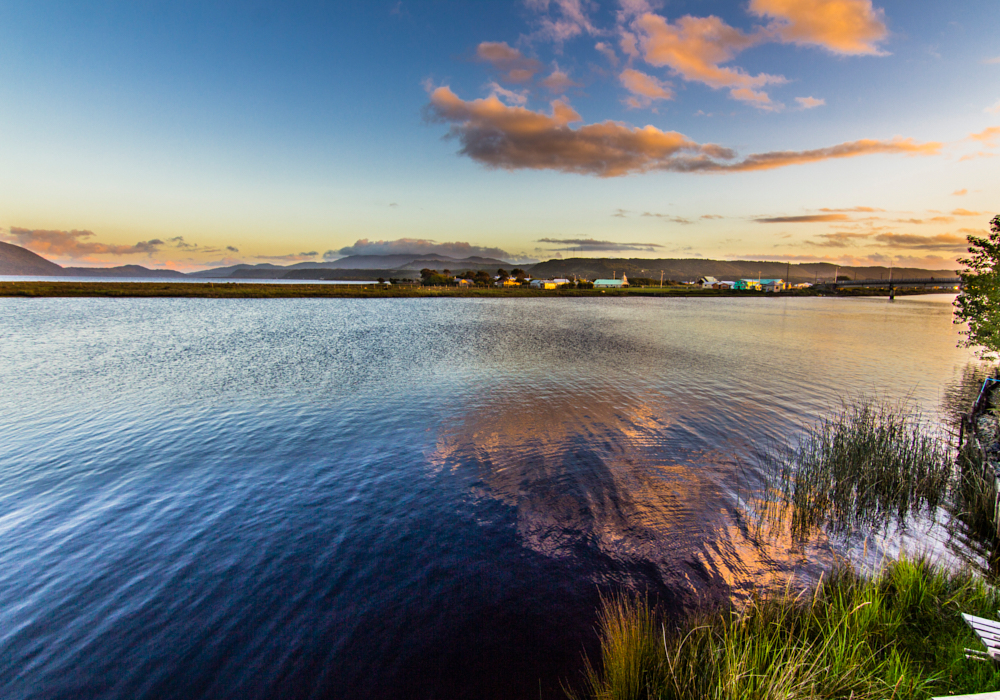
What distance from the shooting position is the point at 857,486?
14695mm

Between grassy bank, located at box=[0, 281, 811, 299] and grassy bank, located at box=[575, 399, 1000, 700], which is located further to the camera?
grassy bank, located at box=[0, 281, 811, 299]

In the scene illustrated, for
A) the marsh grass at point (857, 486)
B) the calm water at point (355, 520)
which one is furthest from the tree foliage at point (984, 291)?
the marsh grass at point (857, 486)

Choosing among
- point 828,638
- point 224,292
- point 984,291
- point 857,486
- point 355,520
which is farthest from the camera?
point 224,292

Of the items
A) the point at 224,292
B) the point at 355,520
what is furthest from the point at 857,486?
the point at 224,292

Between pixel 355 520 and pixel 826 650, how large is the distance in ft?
40.7

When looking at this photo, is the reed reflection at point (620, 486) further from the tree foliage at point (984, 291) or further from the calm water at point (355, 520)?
the tree foliage at point (984, 291)

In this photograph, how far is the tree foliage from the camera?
26922 mm

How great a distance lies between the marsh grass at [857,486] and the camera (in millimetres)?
13570

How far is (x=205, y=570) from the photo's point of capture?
1127cm

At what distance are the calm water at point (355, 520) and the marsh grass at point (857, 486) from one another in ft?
5.44

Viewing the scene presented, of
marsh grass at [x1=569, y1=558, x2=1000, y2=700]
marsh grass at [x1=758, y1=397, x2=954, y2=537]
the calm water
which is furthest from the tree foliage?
marsh grass at [x1=569, y1=558, x2=1000, y2=700]

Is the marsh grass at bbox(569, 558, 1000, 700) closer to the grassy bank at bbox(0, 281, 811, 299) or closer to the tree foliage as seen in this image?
the tree foliage

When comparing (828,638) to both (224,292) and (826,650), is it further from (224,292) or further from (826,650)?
(224,292)

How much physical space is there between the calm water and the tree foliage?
201 inches
